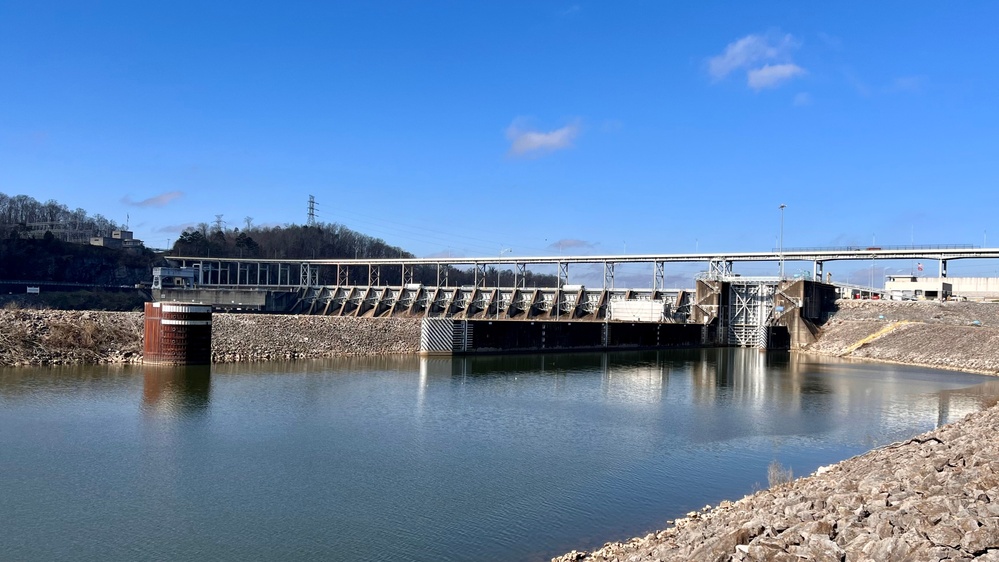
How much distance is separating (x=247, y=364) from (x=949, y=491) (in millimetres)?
30248

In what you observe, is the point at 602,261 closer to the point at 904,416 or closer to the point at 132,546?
the point at 904,416

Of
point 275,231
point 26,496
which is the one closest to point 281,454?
point 26,496

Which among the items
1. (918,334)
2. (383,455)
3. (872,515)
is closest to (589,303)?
(918,334)

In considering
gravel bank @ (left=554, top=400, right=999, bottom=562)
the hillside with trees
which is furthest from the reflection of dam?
the hillside with trees

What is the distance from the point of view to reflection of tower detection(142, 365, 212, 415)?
68.1 ft

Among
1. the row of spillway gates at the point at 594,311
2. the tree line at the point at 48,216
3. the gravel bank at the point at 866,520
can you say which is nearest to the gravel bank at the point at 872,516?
the gravel bank at the point at 866,520

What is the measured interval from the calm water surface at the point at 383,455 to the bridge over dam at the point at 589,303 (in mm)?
17787

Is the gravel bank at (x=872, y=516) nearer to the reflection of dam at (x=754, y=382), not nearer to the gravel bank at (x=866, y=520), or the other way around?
the gravel bank at (x=866, y=520)

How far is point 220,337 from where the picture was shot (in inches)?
1426

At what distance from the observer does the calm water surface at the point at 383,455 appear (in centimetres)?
→ 1054

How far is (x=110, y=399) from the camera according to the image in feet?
70.8

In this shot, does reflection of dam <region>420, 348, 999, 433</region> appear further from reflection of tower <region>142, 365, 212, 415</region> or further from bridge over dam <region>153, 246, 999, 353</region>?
reflection of tower <region>142, 365, 212, 415</region>

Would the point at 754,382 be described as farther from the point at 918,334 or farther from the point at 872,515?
the point at 872,515

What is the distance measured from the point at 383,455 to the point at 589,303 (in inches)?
2104
